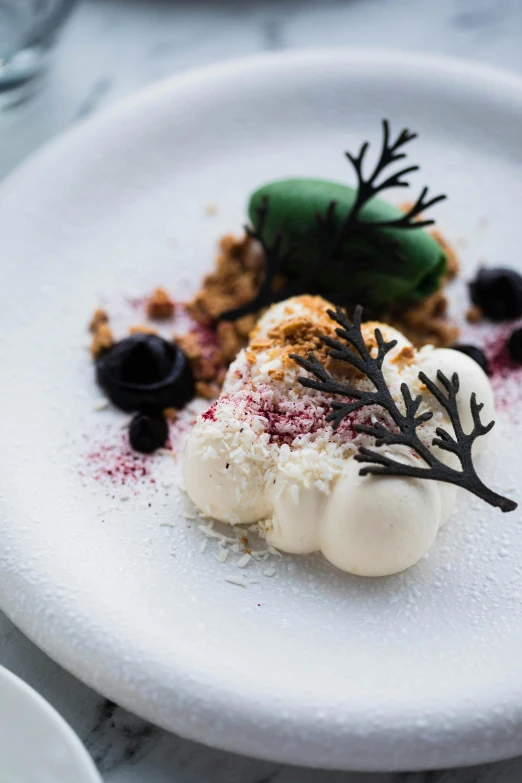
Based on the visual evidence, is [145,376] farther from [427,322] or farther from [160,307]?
[427,322]

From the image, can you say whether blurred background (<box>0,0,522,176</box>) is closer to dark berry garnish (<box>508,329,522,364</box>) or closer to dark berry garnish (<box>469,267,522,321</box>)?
dark berry garnish (<box>469,267,522,321</box>)

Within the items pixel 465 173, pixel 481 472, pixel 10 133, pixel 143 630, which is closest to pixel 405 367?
pixel 481 472

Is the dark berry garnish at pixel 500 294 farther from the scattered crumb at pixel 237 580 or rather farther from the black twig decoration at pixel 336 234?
the scattered crumb at pixel 237 580

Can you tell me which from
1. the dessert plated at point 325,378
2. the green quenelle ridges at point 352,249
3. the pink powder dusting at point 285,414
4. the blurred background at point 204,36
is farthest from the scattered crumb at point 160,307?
the blurred background at point 204,36

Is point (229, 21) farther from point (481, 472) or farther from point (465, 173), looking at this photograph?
point (481, 472)

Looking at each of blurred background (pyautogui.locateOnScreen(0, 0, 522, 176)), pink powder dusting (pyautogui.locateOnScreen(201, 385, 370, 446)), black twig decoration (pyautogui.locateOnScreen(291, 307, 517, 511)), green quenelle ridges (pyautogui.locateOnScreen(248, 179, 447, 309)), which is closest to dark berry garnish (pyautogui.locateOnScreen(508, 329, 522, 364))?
green quenelle ridges (pyautogui.locateOnScreen(248, 179, 447, 309))

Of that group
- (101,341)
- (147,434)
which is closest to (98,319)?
(101,341)
